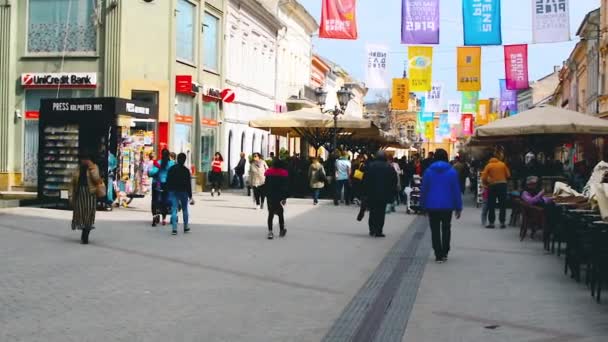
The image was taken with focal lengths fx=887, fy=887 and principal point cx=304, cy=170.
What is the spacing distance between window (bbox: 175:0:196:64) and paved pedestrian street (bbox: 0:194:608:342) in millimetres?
15208

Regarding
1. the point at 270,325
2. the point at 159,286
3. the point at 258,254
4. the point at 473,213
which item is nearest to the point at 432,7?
the point at 473,213

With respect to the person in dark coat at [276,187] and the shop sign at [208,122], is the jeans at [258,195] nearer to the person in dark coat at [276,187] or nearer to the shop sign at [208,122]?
the person in dark coat at [276,187]

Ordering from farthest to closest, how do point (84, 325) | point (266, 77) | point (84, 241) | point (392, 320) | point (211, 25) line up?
point (266, 77)
point (211, 25)
point (84, 241)
point (392, 320)
point (84, 325)

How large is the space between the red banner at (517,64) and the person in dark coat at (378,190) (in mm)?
15567

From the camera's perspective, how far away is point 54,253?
1312 centimetres

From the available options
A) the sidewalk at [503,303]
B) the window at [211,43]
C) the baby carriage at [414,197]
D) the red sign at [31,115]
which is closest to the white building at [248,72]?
the window at [211,43]

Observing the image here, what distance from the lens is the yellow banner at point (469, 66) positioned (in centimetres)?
3139

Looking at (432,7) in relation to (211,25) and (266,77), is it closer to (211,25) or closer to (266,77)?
(211,25)

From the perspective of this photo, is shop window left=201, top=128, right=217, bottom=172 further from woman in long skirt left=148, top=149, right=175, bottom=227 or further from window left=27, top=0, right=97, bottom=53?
woman in long skirt left=148, top=149, right=175, bottom=227

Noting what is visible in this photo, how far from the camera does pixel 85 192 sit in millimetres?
14484

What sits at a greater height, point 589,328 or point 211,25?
point 211,25

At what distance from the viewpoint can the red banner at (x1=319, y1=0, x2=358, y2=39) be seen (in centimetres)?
2492

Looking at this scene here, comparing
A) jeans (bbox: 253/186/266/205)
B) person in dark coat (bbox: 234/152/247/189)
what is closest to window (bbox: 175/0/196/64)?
person in dark coat (bbox: 234/152/247/189)

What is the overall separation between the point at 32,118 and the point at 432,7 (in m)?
14.2
